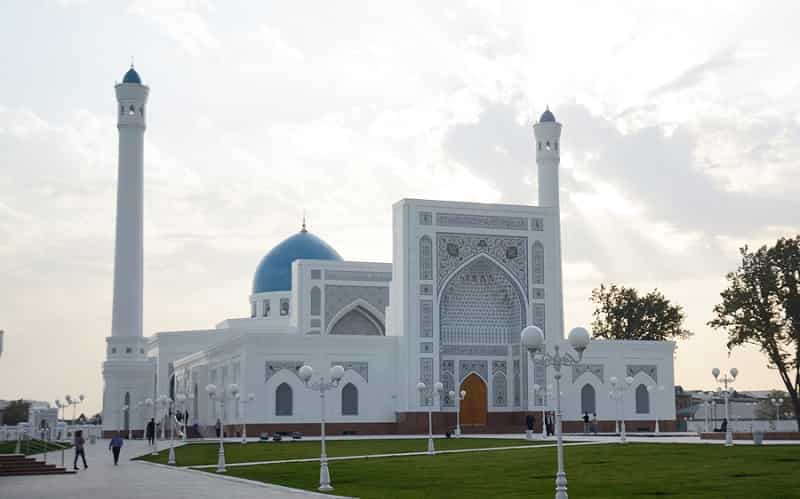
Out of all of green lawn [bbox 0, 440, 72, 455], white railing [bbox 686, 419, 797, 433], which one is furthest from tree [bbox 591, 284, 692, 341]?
green lawn [bbox 0, 440, 72, 455]

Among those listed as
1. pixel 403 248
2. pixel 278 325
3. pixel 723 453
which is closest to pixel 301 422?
pixel 403 248

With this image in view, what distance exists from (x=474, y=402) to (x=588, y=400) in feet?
17.2

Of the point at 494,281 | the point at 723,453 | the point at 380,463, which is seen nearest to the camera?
the point at 723,453

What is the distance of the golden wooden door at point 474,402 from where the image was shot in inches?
1902

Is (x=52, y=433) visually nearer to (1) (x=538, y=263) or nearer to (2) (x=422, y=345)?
(2) (x=422, y=345)

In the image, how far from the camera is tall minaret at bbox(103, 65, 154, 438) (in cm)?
5256

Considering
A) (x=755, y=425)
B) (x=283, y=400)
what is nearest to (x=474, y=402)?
(x=283, y=400)

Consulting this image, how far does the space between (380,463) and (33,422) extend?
33.4 meters

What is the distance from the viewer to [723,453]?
24.1 m

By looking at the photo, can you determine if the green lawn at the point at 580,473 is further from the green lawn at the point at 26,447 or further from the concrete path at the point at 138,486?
the green lawn at the point at 26,447

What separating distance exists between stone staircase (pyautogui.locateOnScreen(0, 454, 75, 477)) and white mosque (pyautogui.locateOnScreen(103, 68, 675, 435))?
55.5 feet

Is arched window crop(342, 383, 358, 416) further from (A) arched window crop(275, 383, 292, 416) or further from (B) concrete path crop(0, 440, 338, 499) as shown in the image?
(B) concrete path crop(0, 440, 338, 499)

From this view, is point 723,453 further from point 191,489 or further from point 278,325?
point 278,325

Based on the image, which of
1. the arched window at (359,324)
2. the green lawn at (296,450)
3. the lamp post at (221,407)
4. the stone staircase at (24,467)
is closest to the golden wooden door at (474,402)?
the arched window at (359,324)
